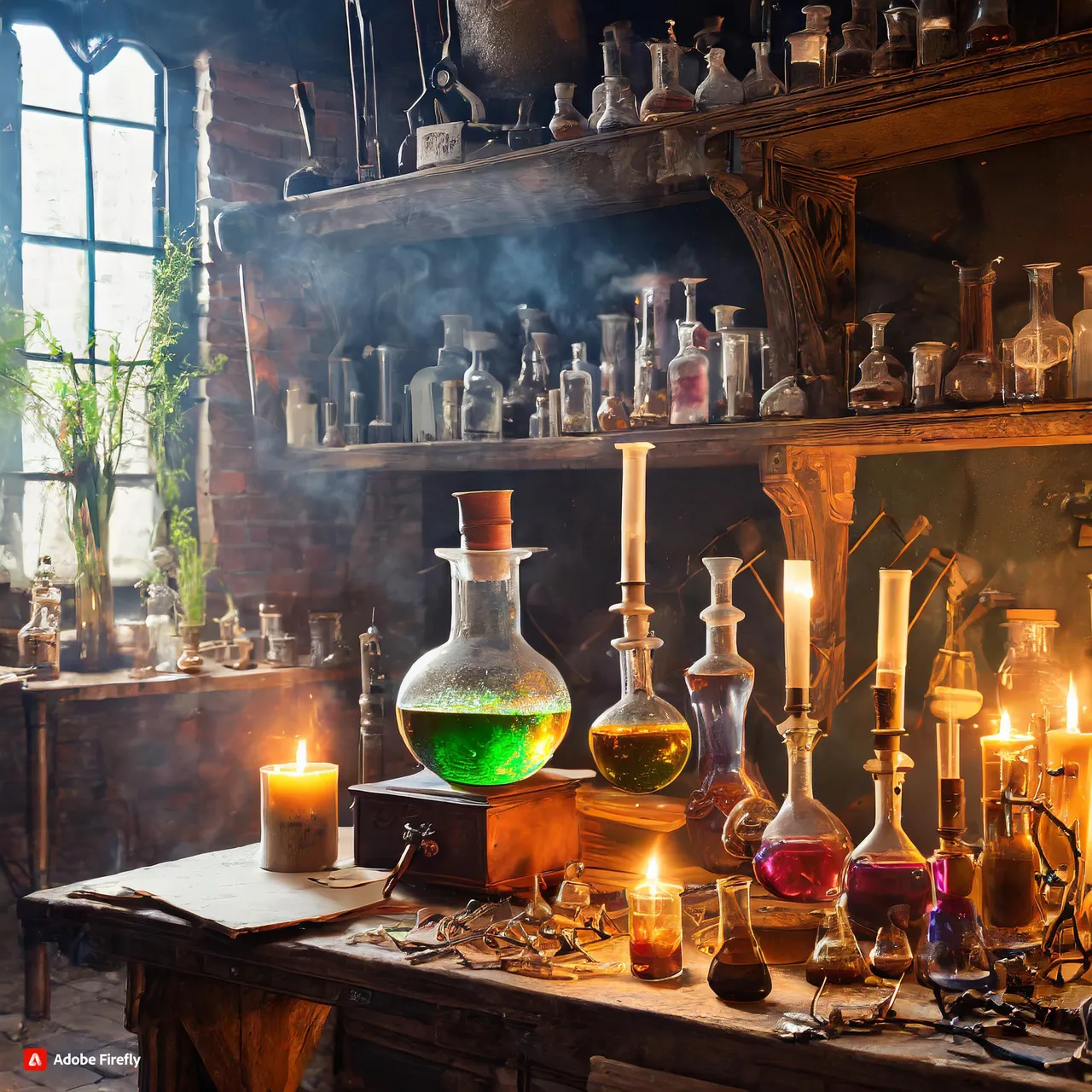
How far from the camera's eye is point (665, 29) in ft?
7.48

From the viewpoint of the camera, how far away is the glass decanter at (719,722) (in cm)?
184

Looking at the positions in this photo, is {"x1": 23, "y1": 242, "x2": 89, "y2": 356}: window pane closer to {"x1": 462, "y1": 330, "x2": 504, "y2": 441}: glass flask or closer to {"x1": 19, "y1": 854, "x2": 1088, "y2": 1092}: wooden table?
{"x1": 462, "y1": 330, "x2": 504, "y2": 441}: glass flask

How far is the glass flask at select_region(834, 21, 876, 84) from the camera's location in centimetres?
179

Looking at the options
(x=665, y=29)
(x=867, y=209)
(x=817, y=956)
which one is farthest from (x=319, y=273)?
(x=817, y=956)

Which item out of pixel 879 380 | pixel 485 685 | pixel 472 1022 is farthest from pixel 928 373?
pixel 472 1022

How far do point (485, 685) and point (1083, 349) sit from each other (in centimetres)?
95

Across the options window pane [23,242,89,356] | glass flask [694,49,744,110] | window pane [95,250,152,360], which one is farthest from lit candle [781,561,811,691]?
window pane [23,242,89,356]

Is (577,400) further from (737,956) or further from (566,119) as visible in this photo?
(737,956)

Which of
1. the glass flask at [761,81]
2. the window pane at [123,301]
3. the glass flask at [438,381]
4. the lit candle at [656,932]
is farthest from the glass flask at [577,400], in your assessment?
the window pane at [123,301]

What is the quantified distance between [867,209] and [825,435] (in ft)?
1.51

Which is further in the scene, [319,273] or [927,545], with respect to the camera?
[319,273]

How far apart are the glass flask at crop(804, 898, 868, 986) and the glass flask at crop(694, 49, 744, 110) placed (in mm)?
1212

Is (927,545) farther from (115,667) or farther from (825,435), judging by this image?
(115,667)

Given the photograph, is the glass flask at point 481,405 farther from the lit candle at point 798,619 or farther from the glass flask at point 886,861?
the glass flask at point 886,861
